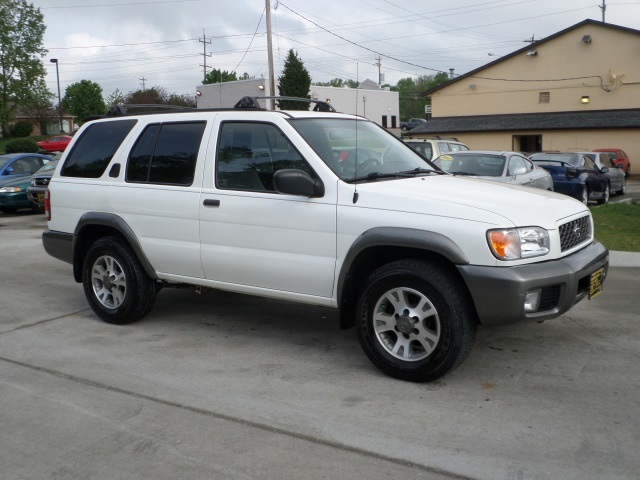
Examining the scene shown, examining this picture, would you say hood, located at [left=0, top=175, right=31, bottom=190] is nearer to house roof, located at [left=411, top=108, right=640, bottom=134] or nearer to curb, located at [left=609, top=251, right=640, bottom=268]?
curb, located at [left=609, top=251, right=640, bottom=268]

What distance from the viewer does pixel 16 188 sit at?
18.0 metres

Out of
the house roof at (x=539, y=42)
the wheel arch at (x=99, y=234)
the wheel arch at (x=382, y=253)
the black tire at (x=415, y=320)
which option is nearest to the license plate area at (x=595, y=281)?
the black tire at (x=415, y=320)

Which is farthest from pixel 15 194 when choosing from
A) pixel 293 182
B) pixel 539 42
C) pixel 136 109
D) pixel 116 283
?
pixel 539 42

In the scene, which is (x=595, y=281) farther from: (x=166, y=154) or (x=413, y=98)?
(x=413, y=98)

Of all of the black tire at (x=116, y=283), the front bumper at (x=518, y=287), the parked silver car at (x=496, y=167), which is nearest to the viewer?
the front bumper at (x=518, y=287)

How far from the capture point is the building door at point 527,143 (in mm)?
39644

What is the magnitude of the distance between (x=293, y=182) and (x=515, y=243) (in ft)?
5.37

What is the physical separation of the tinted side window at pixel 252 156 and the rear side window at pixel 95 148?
51.0 inches

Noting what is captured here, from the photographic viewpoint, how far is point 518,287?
457cm

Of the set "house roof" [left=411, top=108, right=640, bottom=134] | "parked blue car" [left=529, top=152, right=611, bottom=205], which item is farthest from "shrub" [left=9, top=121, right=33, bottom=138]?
"parked blue car" [left=529, top=152, right=611, bottom=205]

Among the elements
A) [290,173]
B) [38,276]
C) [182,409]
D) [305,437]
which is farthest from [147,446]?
[38,276]

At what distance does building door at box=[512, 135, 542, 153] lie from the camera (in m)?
39.6

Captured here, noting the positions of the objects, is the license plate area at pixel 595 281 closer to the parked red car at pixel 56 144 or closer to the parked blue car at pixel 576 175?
the parked blue car at pixel 576 175

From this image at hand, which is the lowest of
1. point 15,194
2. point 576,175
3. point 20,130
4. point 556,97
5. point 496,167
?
point 15,194
